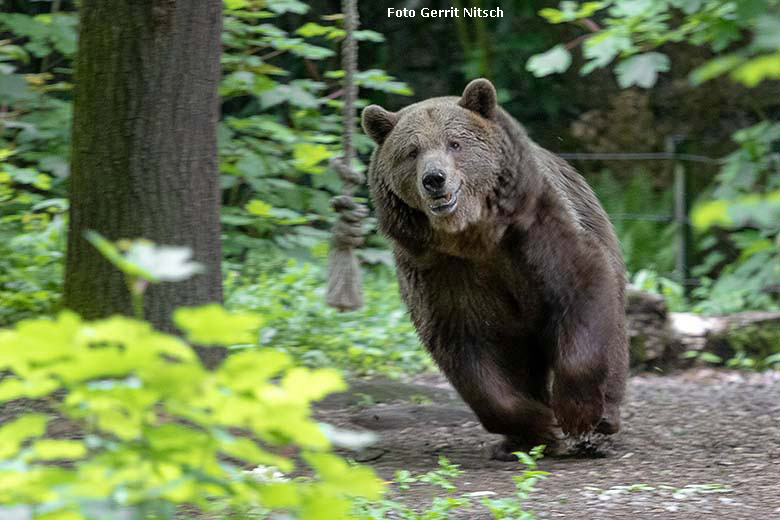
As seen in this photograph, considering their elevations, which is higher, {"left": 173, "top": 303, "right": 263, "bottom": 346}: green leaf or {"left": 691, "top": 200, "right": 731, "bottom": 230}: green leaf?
{"left": 691, "top": 200, "right": 731, "bottom": 230}: green leaf

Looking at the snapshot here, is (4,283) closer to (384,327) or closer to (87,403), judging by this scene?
(384,327)

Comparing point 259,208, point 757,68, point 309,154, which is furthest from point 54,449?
point 309,154

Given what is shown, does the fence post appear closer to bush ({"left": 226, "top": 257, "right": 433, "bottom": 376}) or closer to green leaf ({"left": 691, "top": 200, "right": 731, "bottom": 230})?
bush ({"left": 226, "top": 257, "right": 433, "bottom": 376})

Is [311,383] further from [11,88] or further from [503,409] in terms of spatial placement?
[11,88]

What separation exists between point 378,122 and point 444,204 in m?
0.73

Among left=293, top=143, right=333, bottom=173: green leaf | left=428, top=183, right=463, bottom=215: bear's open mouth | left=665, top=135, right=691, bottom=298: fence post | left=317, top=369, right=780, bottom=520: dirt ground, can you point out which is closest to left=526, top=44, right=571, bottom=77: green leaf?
left=428, top=183, right=463, bottom=215: bear's open mouth

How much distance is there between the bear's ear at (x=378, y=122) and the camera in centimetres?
536

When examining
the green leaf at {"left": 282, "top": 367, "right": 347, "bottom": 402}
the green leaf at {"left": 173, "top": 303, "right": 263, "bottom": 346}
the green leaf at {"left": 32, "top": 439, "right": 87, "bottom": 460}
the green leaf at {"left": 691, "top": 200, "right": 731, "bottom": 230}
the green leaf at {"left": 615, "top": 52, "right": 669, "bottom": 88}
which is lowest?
the green leaf at {"left": 32, "top": 439, "right": 87, "bottom": 460}

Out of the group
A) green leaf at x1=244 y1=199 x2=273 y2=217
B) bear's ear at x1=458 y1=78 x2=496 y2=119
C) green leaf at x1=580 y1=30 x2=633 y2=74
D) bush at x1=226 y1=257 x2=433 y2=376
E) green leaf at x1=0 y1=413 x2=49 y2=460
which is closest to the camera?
green leaf at x1=0 y1=413 x2=49 y2=460

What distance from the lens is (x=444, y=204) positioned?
16.1 ft

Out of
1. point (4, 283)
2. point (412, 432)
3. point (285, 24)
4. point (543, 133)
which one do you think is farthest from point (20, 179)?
point (543, 133)

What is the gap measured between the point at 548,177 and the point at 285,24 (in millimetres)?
7346

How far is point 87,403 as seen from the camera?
1891 millimetres

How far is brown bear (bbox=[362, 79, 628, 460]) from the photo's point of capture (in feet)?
16.4
